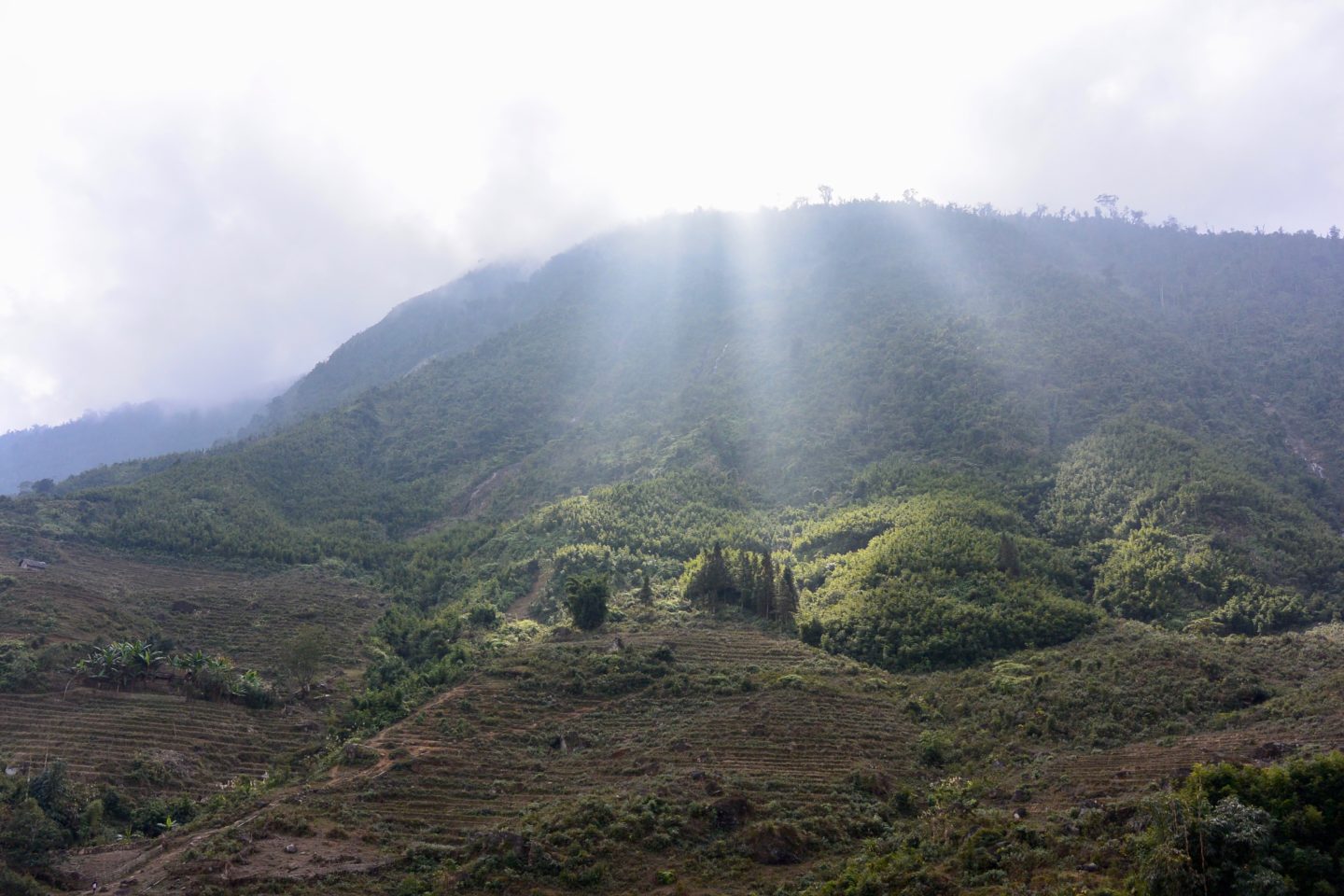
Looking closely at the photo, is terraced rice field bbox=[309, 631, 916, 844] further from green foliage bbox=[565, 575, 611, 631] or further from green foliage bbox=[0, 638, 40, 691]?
green foliage bbox=[0, 638, 40, 691]

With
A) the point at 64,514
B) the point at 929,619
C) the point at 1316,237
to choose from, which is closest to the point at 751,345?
the point at 929,619

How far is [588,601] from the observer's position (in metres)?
61.2

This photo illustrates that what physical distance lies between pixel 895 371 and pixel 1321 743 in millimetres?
92174

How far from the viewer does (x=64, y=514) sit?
3364 inches

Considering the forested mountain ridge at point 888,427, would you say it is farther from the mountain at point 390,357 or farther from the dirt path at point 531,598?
the mountain at point 390,357

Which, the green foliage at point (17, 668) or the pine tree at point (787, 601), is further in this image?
the pine tree at point (787, 601)

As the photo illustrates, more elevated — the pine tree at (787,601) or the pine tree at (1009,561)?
the pine tree at (1009,561)

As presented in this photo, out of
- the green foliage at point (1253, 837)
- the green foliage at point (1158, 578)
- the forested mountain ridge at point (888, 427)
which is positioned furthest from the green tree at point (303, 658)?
the green foliage at point (1158, 578)

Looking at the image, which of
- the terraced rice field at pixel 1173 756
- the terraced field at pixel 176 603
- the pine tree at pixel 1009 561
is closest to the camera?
the terraced rice field at pixel 1173 756

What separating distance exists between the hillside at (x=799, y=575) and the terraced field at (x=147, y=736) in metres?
3.32

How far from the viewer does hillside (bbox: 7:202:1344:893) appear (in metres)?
32.6

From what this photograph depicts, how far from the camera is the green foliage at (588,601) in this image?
61188mm

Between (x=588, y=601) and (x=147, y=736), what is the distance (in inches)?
1180

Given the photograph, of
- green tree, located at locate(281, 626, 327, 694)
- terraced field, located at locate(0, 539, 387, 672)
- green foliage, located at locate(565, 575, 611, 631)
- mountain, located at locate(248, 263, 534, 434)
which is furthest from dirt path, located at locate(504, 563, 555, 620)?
mountain, located at locate(248, 263, 534, 434)
